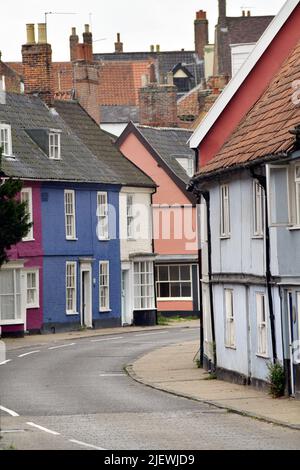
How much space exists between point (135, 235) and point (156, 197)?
5.48m

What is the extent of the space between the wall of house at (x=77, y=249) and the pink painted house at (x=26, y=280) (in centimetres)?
42

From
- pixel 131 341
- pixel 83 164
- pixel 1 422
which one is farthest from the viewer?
pixel 83 164

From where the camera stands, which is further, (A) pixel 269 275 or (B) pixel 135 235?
(B) pixel 135 235

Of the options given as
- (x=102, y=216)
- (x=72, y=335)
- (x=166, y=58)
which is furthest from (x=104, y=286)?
(x=166, y=58)

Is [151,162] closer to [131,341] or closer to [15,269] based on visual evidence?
[15,269]

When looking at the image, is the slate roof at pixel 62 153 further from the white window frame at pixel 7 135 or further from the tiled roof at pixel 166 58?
the tiled roof at pixel 166 58

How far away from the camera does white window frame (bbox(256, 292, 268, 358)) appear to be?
1251 inches

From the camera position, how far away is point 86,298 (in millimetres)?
61531

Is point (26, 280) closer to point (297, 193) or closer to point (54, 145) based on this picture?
point (54, 145)

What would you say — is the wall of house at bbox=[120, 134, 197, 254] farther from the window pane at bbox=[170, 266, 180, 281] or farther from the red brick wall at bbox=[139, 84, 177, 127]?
the red brick wall at bbox=[139, 84, 177, 127]

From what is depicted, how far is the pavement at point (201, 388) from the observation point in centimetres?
A: 2694

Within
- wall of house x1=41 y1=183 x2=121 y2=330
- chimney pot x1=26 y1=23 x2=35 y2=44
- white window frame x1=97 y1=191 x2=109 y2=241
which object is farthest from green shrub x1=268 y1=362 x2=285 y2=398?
chimney pot x1=26 y1=23 x2=35 y2=44
